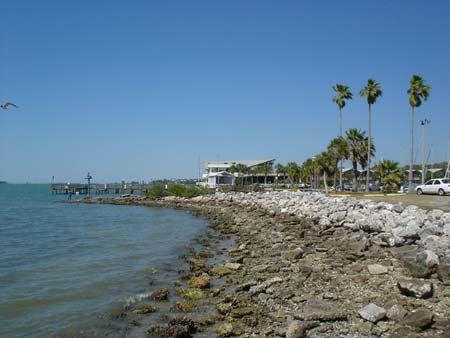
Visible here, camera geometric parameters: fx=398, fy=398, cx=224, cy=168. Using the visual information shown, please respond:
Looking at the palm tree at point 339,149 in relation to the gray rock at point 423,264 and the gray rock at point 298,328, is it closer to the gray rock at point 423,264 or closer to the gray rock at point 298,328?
the gray rock at point 423,264

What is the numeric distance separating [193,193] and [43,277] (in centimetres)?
4687

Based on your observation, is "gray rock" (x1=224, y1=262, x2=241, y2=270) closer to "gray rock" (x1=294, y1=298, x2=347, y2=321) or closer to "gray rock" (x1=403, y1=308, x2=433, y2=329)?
"gray rock" (x1=294, y1=298, x2=347, y2=321)

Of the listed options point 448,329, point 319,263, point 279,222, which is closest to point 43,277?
point 319,263

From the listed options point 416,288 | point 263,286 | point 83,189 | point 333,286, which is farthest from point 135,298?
point 83,189

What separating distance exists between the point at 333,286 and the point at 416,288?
74.5 inches

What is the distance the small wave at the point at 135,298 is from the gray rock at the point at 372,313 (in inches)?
206

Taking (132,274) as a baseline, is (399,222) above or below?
above

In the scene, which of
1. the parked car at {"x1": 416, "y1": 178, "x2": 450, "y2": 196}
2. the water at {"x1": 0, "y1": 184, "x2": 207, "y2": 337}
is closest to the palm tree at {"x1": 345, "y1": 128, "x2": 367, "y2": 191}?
the parked car at {"x1": 416, "y1": 178, "x2": 450, "y2": 196}

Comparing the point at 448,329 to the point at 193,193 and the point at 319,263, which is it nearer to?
the point at 319,263

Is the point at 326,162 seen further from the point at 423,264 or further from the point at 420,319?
the point at 420,319

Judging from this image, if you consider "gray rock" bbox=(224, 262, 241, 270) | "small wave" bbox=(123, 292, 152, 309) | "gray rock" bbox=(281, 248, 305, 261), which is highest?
"gray rock" bbox=(281, 248, 305, 261)

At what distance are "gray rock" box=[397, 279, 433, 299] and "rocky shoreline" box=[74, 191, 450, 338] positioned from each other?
18 mm

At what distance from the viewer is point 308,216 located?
22.5m

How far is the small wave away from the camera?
31.2 feet
